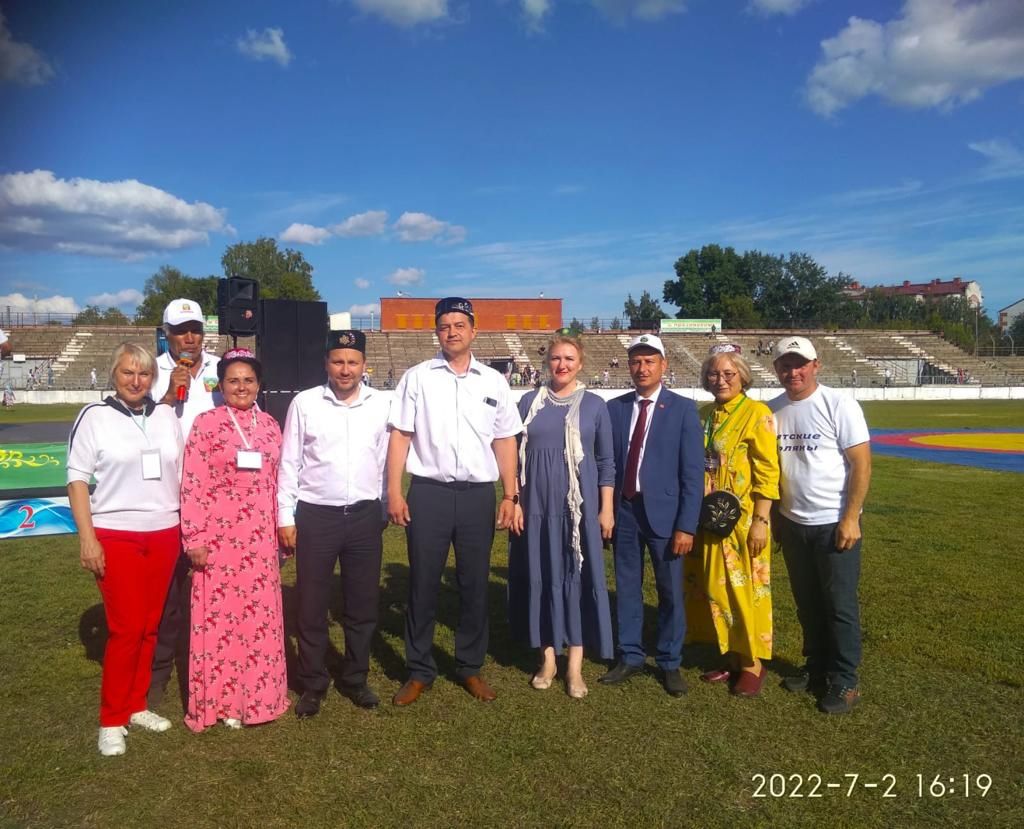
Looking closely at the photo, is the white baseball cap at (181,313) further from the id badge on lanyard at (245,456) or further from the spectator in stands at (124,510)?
the id badge on lanyard at (245,456)

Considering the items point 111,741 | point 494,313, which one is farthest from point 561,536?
point 494,313

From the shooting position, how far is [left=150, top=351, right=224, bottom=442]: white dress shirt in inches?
175

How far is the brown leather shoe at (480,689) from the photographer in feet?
14.4

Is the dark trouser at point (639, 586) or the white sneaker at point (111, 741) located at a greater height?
the dark trouser at point (639, 586)

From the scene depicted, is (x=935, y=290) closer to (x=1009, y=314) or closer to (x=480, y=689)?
(x=1009, y=314)

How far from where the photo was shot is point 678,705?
431 centimetres

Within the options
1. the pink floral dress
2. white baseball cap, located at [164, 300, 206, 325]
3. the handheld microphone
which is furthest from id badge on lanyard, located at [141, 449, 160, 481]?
white baseball cap, located at [164, 300, 206, 325]

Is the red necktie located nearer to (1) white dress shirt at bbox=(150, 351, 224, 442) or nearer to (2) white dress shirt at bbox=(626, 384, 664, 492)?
(2) white dress shirt at bbox=(626, 384, 664, 492)

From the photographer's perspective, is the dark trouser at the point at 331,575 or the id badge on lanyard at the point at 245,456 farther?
the dark trouser at the point at 331,575

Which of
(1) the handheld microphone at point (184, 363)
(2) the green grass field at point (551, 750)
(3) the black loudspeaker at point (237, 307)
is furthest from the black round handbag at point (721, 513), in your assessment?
(3) the black loudspeaker at point (237, 307)

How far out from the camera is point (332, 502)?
4230mm

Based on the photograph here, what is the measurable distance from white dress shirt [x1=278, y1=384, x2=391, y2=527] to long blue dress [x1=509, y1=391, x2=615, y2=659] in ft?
3.32

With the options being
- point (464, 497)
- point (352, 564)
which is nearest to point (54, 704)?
point (352, 564)

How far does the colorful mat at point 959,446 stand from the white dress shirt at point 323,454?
1343 cm
